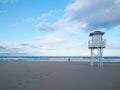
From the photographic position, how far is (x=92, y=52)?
2592cm

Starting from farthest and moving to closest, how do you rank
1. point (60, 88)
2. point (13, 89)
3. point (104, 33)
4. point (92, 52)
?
point (92, 52) < point (104, 33) < point (60, 88) < point (13, 89)

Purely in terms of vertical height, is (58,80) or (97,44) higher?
(97,44)

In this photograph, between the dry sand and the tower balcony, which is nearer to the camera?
the dry sand

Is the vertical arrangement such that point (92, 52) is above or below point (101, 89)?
above

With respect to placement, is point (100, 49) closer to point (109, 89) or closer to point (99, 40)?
point (99, 40)

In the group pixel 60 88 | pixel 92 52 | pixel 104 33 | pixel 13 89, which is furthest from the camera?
pixel 92 52

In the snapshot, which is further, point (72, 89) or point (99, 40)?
point (99, 40)

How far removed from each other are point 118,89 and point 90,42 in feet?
52.5

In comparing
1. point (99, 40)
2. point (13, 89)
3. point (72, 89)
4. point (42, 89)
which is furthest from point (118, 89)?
point (99, 40)

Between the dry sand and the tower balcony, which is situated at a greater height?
the tower balcony

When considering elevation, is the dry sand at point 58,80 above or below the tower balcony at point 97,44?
below

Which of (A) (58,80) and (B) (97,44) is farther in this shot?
(B) (97,44)

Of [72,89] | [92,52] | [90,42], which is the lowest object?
[72,89]

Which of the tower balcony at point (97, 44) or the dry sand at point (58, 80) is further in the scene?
the tower balcony at point (97, 44)
